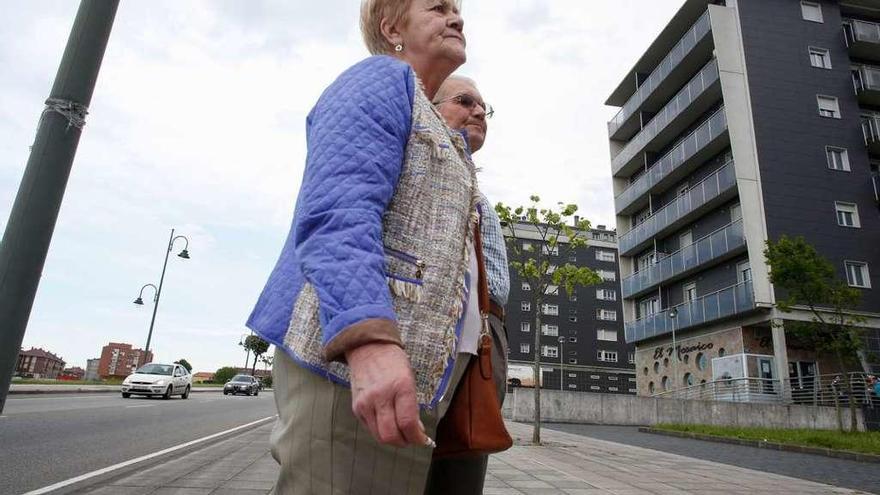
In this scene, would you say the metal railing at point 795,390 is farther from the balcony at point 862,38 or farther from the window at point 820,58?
the balcony at point 862,38

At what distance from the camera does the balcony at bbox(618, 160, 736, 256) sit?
25.2 m

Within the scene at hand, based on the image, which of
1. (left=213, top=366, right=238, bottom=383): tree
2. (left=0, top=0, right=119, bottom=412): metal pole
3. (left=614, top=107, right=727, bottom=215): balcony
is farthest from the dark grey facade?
(left=0, top=0, right=119, bottom=412): metal pole

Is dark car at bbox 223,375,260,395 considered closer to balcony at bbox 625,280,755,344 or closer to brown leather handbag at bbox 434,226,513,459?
balcony at bbox 625,280,755,344

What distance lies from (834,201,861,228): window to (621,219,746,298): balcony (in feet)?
16.2

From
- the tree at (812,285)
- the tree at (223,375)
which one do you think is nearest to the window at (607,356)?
the tree at (223,375)

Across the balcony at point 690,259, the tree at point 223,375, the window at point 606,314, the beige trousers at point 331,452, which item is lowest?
the beige trousers at point 331,452

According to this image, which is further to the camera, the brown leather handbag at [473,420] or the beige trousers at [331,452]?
the brown leather handbag at [473,420]

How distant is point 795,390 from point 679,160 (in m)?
12.5

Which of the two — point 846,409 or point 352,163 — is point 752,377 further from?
point 352,163

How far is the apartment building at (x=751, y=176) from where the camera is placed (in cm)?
2345

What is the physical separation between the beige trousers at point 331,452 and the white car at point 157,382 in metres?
21.8

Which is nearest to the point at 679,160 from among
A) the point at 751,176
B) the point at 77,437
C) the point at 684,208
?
the point at 684,208

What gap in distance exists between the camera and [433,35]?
1.50 meters

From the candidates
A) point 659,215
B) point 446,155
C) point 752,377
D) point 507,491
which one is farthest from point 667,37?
point 446,155
